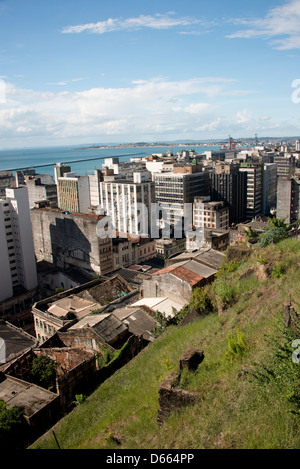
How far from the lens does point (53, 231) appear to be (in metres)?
54.4

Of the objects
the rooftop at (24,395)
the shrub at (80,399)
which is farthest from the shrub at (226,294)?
the rooftop at (24,395)

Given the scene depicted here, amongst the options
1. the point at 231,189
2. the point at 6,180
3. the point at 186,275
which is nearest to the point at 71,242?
the point at 186,275

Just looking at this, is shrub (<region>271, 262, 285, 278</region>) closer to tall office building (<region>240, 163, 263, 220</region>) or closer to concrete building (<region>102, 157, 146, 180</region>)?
tall office building (<region>240, 163, 263, 220</region>)

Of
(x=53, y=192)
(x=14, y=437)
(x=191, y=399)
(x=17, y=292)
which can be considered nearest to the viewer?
(x=191, y=399)

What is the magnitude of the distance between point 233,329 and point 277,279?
10.2 feet

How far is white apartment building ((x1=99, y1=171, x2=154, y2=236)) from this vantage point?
230ft

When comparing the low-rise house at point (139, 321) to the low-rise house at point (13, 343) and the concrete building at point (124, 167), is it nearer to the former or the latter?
the low-rise house at point (13, 343)

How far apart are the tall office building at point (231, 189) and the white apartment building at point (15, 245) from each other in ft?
137

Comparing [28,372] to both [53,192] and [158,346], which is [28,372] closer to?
[158,346]

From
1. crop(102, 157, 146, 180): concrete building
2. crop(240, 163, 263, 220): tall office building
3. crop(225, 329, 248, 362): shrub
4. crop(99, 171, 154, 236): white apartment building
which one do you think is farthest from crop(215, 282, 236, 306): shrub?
crop(102, 157, 146, 180): concrete building

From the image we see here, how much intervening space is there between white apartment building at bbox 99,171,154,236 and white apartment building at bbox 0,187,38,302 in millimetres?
26746

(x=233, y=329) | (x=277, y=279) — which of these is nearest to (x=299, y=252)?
(x=277, y=279)

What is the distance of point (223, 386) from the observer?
8.58m
